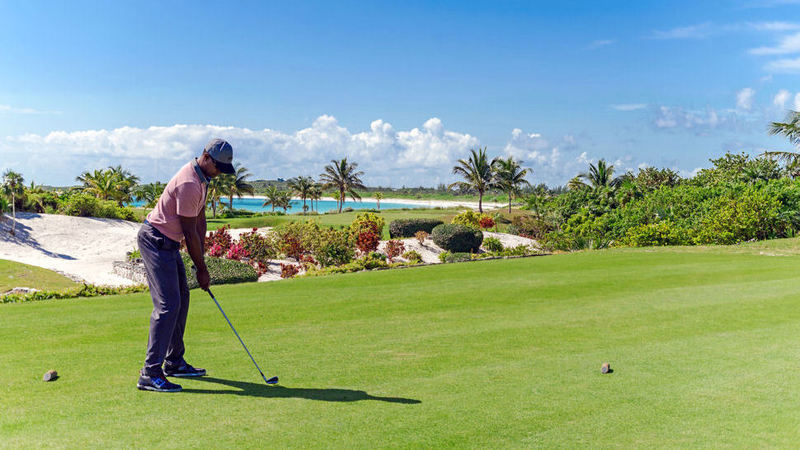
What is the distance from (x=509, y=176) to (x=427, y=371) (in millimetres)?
67370

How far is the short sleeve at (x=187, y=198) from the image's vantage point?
17.9 ft

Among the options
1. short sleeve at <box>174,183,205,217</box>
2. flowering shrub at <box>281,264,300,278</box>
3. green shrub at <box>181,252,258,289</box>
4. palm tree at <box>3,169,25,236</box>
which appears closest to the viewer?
short sleeve at <box>174,183,205,217</box>

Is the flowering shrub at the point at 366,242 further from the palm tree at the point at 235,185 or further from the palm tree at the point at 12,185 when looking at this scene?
the palm tree at the point at 235,185

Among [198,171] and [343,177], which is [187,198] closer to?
[198,171]

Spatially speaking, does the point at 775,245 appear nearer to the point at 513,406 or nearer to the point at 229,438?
the point at 513,406

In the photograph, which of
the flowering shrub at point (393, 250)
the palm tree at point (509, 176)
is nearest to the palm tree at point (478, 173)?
the palm tree at point (509, 176)

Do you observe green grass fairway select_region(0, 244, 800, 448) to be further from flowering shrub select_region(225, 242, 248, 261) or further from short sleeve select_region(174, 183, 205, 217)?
flowering shrub select_region(225, 242, 248, 261)

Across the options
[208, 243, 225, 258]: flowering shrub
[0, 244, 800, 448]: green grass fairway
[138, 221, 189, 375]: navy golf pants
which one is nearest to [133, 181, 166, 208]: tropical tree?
[208, 243, 225, 258]: flowering shrub

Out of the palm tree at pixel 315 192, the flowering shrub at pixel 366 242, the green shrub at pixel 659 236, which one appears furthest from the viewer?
the palm tree at pixel 315 192

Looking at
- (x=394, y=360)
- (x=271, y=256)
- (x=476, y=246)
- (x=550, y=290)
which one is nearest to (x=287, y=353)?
(x=394, y=360)

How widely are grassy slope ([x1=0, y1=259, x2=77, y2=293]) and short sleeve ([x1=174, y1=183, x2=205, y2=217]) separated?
15.5 metres

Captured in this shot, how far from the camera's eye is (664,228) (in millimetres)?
25312

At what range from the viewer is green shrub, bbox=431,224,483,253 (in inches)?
1319

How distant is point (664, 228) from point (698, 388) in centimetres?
2180
